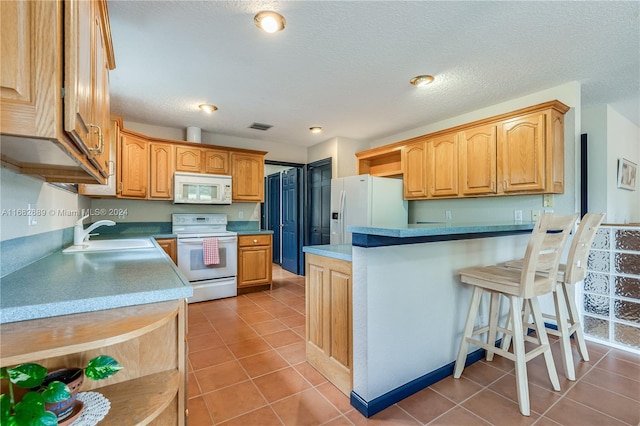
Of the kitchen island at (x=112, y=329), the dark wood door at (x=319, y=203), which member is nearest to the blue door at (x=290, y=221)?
the dark wood door at (x=319, y=203)

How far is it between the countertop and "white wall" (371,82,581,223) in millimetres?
3359

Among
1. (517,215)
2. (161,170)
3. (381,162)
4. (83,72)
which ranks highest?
(381,162)

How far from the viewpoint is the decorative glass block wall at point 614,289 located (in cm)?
246

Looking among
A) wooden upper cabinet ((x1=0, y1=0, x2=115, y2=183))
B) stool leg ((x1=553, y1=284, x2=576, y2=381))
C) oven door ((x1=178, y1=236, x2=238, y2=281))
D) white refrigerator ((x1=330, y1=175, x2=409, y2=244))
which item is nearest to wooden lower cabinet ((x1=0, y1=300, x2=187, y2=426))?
wooden upper cabinet ((x1=0, y1=0, x2=115, y2=183))

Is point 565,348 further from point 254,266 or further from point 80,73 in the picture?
point 254,266

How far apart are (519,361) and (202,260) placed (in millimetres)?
3414

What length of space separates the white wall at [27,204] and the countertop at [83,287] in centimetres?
20

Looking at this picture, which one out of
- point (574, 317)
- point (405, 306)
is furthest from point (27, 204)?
point (574, 317)

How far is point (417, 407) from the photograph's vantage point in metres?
1.75

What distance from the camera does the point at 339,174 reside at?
482 centimetres

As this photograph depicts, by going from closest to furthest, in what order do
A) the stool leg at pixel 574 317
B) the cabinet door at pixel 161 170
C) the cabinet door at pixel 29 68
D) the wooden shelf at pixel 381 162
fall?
1. the cabinet door at pixel 29 68
2. the stool leg at pixel 574 317
3. the cabinet door at pixel 161 170
4. the wooden shelf at pixel 381 162

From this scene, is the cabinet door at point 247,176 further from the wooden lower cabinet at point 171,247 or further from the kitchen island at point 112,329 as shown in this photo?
the kitchen island at point 112,329

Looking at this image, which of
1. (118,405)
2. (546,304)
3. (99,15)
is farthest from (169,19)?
(546,304)

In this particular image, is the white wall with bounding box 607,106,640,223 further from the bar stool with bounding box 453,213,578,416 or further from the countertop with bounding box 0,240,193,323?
the countertop with bounding box 0,240,193,323
